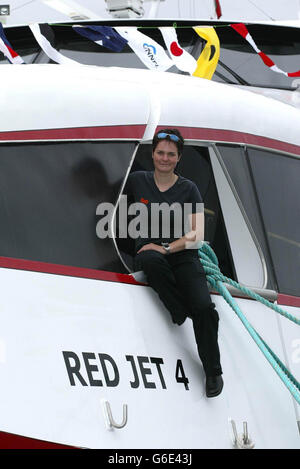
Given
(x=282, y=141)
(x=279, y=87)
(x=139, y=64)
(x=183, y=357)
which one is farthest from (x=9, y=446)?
(x=279, y=87)

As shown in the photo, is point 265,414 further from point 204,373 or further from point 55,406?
point 55,406

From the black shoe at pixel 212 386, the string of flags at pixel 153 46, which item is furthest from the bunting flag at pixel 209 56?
the black shoe at pixel 212 386

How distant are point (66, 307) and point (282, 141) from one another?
6.62 ft

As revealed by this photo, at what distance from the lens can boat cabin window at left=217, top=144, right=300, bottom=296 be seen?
4770 mm

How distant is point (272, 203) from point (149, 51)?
221 centimetres

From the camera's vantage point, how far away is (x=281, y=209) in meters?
4.98

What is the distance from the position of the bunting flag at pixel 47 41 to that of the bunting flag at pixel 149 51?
52cm

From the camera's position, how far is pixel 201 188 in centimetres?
482

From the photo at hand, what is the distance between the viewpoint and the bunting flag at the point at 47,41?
20.8ft

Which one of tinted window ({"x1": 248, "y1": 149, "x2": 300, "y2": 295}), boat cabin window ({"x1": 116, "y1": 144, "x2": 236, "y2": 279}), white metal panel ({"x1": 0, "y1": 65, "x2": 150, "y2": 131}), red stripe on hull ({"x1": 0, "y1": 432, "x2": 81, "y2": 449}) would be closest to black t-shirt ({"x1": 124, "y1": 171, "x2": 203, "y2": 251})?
white metal panel ({"x1": 0, "y1": 65, "x2": 150, "y2": 131})

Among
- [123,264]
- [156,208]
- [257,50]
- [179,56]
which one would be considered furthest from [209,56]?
[123,264]

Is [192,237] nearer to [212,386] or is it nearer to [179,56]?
[212,386]

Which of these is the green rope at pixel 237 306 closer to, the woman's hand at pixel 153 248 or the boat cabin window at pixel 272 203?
the woman's hand at pixel 153 248

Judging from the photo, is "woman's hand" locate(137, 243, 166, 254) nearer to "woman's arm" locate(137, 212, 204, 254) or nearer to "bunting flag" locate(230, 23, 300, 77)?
"woman's arm" locate(137, 212, 204, 254)
